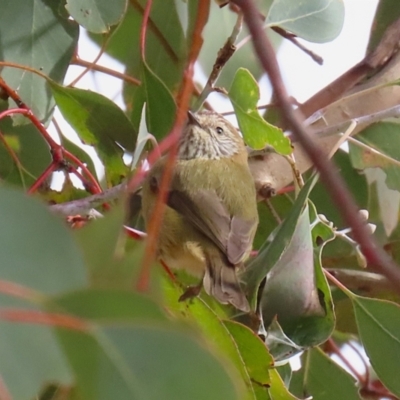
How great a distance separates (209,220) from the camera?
1081 millimetres

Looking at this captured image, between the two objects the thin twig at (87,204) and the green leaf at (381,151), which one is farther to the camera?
the green leaf at (381,151)

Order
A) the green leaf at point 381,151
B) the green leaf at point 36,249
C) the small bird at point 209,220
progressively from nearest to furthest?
the green leaf at point 36,249, the small bird at point 209,220, the green leaf at point 381,151

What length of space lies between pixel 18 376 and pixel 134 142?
61cm

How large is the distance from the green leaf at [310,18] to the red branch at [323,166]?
2.30 ft

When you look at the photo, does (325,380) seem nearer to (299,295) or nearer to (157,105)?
(299,295)

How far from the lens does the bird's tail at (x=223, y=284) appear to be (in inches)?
34.4

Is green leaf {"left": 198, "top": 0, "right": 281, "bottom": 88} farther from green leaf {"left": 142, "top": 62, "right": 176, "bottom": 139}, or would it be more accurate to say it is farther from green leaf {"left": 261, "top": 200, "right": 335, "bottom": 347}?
green leaf {"left": 261, "top": 200, "right": 335, "bottom": 347}

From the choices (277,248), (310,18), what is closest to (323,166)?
(277,248)

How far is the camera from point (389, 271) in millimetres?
312

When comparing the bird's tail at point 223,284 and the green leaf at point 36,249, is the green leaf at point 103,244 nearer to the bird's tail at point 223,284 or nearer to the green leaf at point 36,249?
the green leaf at point 36,249

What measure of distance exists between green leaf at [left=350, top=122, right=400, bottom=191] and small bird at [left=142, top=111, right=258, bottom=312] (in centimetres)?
17

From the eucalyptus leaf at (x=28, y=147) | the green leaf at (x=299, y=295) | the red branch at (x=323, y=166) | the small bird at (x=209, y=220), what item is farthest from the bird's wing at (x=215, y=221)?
the red branch at (x=323, y=166)

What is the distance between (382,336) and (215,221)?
0.97 feet

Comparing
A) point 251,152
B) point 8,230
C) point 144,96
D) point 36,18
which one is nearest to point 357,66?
point 251,152
